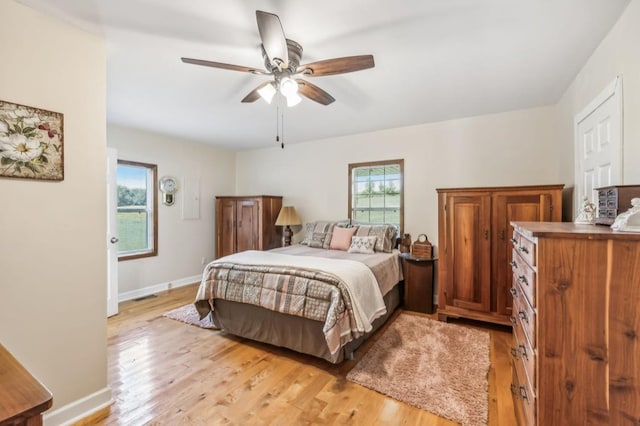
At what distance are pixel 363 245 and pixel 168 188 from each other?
327 centimetres

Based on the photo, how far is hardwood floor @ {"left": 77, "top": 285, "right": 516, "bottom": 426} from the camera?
5.82ft

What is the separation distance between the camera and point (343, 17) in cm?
171

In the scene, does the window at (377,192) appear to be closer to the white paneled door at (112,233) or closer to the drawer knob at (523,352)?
the drawer knob at (523,352)

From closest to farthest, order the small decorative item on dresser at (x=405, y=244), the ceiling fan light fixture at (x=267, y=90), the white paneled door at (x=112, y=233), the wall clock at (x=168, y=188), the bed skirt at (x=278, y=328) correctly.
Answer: the ceiling fan light fixture at (x=267, y=90) → the bed skirt at (x=278, y=328) → the white paneled door at (x=112, y=233) → the small decorative item on dresser at (x=405, y=244) → the wall clock at (x=168, y=188)

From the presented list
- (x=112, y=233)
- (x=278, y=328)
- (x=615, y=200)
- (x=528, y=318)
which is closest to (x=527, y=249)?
(x=528, y=318)

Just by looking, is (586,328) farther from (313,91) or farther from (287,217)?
(287,217)

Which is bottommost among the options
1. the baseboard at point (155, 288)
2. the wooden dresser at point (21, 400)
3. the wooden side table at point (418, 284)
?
the baseboard at point (155, 288)

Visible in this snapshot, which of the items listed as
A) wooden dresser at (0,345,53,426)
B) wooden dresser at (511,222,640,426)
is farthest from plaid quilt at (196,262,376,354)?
wooden dresser at (0,345,53,426)

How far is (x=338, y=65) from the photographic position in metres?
1.83

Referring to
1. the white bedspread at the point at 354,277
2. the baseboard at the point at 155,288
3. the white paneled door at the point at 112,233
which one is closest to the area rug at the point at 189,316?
the white bedspread at the point at 354,277

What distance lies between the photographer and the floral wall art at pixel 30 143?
1.51 meters

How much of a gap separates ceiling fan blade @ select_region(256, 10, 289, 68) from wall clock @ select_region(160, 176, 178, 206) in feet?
11.3

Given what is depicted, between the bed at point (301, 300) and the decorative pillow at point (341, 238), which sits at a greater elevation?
the decorative pillow at point (341, 238)

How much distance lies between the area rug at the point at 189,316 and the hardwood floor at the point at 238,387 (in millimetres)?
211
